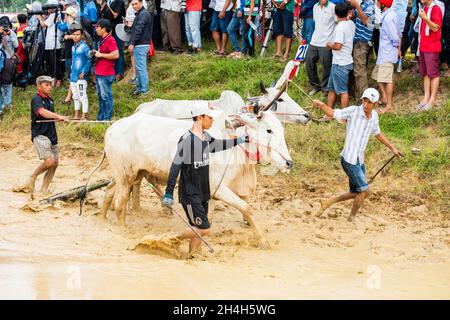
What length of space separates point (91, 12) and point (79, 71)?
1615 mm

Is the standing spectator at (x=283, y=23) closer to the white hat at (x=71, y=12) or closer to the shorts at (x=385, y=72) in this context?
the shorts at (x=385, y=72)

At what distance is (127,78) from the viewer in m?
17.8

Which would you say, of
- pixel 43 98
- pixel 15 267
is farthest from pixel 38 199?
pixel 15 267

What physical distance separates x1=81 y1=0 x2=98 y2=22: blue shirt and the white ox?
17.0 ft

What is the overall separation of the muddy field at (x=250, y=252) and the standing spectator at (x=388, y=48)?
1936 millimetres

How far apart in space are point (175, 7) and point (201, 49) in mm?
1042

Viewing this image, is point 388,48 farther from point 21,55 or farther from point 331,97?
point 21,55

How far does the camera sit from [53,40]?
18.1m

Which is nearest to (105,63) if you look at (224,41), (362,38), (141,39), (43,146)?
(141,39)

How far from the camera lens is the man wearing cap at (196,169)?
9.35m

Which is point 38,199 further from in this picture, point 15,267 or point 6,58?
point 6,58

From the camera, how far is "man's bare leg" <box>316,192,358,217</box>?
450 inches

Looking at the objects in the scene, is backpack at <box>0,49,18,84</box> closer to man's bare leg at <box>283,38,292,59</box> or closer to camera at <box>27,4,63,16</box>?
camera at <box>27,4,63,16</box>

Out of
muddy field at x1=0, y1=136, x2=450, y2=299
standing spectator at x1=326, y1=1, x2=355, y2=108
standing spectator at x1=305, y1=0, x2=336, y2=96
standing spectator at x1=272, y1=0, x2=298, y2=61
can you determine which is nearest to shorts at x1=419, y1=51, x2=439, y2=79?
standing spectator at x1=326, y1=1, x2=355, y2=108
